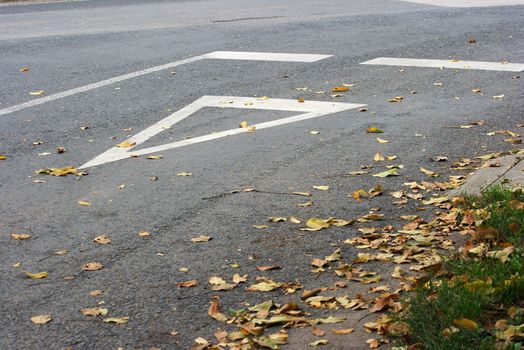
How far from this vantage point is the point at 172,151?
784 cm

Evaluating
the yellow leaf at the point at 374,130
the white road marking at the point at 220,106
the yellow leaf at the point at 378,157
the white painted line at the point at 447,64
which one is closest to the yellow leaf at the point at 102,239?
the white road marking at the point at 220,106

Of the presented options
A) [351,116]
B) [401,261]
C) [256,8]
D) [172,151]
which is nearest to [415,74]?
[351,116]

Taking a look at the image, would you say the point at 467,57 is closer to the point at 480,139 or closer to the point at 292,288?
the point at 480,139

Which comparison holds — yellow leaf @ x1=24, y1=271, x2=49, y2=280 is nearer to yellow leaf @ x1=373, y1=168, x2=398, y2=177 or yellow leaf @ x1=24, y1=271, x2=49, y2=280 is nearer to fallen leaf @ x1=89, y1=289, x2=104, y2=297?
fallen leaf @ x1=89, y1=289, x2=104, y2=297

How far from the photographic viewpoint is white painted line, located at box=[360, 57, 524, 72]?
426 inches

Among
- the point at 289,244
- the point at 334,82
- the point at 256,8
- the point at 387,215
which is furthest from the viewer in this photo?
the point at 256,8

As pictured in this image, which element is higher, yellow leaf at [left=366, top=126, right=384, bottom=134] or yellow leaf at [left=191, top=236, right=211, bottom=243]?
yellow leaf at [left=366, top=126, right=384, bottom=134]

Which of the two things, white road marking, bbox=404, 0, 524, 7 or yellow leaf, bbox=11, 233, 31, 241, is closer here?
yellow leaf, bbox=11, 233, 31, 241

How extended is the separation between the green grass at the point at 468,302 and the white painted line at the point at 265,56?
7087mm

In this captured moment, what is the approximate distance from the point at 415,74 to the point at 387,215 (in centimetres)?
500

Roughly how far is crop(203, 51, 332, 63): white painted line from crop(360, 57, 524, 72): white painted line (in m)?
0.84

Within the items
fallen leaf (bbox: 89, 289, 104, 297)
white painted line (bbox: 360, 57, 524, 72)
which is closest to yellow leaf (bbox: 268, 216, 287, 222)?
fallen leaf (bbox: 89, 289, 104, 297)

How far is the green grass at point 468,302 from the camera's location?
3.81 metres

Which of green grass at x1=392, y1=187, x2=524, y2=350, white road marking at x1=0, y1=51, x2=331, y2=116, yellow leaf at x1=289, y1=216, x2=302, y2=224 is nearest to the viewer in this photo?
green grass at x1=392, y1=187, x2=524, y2=350
